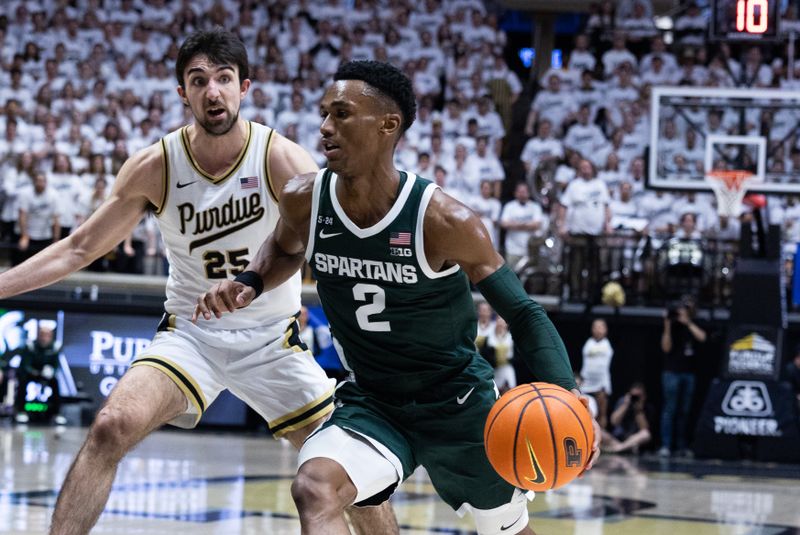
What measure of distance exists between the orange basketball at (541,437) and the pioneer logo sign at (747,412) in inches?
369

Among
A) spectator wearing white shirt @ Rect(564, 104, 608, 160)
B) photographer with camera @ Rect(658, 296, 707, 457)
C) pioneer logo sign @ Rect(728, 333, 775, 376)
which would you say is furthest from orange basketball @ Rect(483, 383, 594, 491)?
spectator wearing white shirt @ Rect(564, 104, 608, 160)

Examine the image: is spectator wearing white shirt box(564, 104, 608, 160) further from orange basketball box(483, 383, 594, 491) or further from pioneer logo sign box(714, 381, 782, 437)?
orange basketball box(483, 383, 594, 491)

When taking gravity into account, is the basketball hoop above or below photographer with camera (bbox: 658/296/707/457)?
above

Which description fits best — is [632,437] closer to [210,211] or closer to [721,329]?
[721,329]

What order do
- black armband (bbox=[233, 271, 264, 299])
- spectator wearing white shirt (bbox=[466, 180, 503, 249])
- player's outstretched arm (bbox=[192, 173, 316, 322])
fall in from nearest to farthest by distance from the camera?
1. player's outstretched arm (bbox=[192, 173, 316, 322])
2. black armband (bbox=[233, 271, 264, 299])
3. spectator wearing white shirt (bbox=[466, 180, 503, 249])

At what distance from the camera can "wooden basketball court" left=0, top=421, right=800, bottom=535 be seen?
23.9ft

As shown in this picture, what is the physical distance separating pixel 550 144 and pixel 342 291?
12.6m

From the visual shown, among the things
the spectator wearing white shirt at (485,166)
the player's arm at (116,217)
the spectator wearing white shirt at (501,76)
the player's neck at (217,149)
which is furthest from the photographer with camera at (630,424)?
the player's arm at (116,217)

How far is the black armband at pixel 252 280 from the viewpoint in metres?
4.32

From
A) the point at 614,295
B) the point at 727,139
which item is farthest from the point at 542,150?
the point at 727,139

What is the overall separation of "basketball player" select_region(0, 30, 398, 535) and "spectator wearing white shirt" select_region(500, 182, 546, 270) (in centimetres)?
967

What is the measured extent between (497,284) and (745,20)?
34.4ft

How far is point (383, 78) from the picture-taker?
4.08 meters

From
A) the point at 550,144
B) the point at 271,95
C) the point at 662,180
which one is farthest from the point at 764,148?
the point at 271,95
